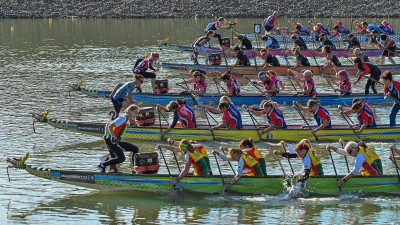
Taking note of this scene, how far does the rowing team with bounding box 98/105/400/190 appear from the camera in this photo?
2083cm

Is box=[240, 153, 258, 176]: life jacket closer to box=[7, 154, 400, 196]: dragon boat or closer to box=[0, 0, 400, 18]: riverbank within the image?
box=[7, 154, 400, 196]: dragon boat

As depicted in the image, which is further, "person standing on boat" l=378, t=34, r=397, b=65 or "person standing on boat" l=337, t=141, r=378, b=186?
"person standing on boat" l=378, t=34, r=397, b=65

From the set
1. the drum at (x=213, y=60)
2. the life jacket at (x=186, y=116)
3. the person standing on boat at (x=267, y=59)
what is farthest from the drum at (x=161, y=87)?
the drum at (x=213, y=60)

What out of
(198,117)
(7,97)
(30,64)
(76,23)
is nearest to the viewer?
(198,117)

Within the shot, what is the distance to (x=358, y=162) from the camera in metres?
20.8

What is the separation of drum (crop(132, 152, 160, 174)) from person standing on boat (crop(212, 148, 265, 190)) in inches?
63.8

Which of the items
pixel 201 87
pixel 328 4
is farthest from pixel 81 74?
pixel 328 4

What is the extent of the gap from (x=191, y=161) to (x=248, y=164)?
125 cm

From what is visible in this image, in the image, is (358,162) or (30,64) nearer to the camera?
(358,162)

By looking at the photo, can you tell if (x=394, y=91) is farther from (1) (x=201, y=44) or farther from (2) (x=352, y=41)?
(1) (x=201, y=44)

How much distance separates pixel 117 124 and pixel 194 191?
2.26m

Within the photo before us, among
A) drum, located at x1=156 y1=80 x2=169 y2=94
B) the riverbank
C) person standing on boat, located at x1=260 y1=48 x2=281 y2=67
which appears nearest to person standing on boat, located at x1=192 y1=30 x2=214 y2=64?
person standing on boat, located at x1=260 y1=48 x2=281 y2=67

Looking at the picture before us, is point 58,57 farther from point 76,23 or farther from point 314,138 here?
point 314,138

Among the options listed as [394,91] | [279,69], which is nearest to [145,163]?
[394,91]
